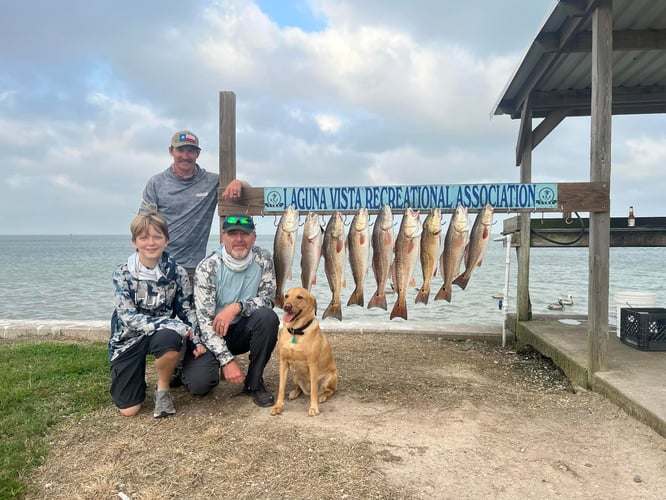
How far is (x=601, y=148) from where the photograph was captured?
465 centimetres

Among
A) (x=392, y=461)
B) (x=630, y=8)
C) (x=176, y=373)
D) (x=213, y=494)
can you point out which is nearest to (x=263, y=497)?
(x=213, y=494)

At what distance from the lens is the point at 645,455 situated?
130 inches

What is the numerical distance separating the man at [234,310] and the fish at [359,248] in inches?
29.0

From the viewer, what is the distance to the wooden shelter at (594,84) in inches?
185

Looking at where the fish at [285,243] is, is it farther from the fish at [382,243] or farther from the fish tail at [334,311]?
the fish at [382,243]

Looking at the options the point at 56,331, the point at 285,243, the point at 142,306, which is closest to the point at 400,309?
the point at 285,243

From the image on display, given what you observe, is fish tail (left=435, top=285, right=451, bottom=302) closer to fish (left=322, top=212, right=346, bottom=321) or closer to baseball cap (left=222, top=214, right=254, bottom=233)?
fish (left=322, top=212, right=346, bottom=321)

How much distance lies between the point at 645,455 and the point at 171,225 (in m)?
4.26

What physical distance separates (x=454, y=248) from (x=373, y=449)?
1.72m

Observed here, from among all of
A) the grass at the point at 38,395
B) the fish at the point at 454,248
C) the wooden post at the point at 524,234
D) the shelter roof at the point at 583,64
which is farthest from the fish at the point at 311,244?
the wooden post at the point at 524,234

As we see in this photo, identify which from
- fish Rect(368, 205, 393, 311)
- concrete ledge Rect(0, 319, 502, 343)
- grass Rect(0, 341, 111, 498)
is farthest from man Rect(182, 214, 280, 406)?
concrete ledge Rect(0, 319, 502, 343)

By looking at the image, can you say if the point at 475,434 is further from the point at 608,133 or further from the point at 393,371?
the point at 608,133

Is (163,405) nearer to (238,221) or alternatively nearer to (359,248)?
(238,221)

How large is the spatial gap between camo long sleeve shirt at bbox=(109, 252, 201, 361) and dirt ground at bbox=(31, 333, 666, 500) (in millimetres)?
649
